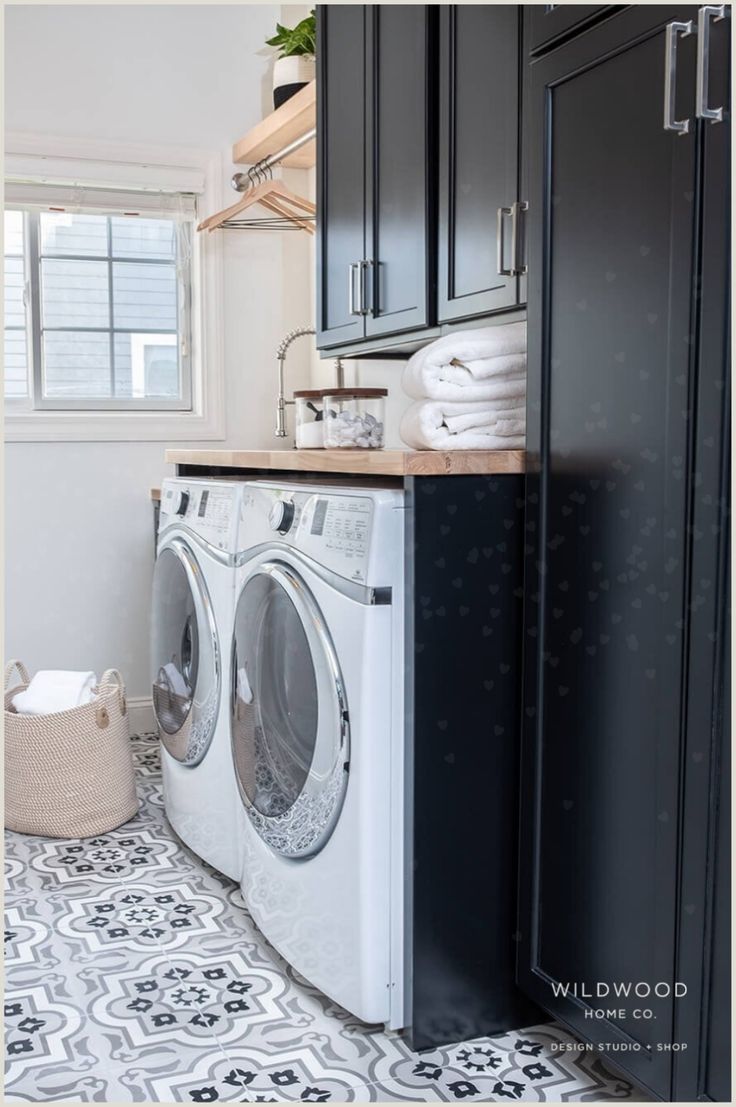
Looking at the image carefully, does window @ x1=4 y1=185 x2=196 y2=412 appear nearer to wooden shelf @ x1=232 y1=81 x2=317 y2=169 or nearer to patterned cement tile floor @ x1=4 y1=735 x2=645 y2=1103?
wooden shelf @ x1=232 y1=81 x2=317 y2=169

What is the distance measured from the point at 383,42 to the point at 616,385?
54.0 inches

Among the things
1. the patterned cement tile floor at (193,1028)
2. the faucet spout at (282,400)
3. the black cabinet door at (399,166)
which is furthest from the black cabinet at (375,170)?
the patterned cement tile floor at (193,1028)

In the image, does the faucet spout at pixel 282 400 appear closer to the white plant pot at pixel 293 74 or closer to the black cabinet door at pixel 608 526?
the white plant pot at pixel 293 74

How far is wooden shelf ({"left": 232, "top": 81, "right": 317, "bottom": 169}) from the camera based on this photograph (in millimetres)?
3008

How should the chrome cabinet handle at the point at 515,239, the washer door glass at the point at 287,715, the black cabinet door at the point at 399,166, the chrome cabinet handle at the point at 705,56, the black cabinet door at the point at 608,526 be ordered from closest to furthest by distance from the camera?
the chrome cabinet handle at the point at 705,56
the black cabinet door at the point at 608,526
the washer door glass at the point at 287,715
the chrome cabinet handle at the point at 515,239
the black cabinet door at the point at 399,166

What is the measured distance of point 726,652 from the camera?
1.29m

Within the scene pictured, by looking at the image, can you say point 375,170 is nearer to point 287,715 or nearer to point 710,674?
point 287,715

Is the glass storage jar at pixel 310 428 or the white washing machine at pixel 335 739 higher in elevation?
the glass storage jar at pixel 310 428

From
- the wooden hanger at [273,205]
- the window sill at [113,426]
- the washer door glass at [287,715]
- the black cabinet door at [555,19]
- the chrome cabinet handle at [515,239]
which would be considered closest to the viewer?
the black cabinet door at [555,19]

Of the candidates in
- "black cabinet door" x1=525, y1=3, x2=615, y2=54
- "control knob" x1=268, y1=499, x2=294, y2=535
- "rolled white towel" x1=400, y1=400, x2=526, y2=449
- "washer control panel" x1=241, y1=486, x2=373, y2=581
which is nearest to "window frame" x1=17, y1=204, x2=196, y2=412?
"washer control panel" x1=241, y1=486, x2=373, y2=581

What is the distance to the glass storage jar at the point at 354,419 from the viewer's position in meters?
2.41

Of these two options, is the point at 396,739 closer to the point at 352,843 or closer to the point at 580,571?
the point at 352,843

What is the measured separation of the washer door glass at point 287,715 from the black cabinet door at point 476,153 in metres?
0.68

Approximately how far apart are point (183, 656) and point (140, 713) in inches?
49.0
